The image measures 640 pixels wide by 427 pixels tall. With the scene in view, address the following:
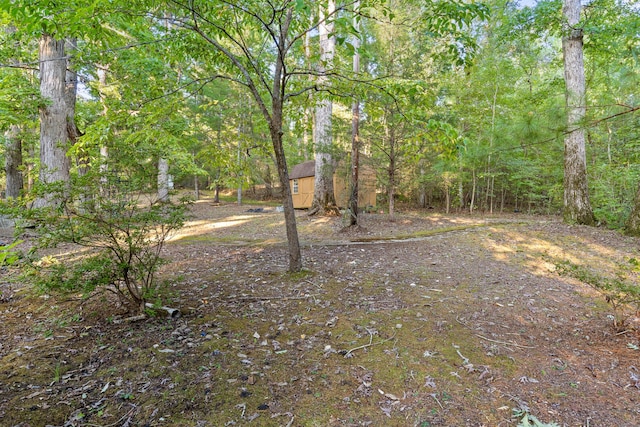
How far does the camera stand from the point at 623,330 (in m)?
2.68

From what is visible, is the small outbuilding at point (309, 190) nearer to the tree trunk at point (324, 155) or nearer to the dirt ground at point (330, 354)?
the tree trunk at point (324, 155)

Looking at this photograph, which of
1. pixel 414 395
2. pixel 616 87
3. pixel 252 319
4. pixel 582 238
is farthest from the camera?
pixel 582 238

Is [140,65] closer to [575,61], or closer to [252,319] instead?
[252,319]

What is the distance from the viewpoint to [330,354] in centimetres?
251

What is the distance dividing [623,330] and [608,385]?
3.17 feet

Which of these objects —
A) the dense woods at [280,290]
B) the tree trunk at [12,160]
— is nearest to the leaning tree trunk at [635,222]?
the dense woods at [280,290]

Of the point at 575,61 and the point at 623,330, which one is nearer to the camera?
the point at 623,330

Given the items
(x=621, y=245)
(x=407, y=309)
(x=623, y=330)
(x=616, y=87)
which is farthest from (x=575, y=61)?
(x=407, y=309)

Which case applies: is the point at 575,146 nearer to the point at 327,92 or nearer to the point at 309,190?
the point at 327,92

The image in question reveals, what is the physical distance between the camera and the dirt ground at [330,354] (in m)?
1.88

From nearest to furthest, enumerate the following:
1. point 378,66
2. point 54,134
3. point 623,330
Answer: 1. point 623,330
2. point 54,134
3. point 378,66

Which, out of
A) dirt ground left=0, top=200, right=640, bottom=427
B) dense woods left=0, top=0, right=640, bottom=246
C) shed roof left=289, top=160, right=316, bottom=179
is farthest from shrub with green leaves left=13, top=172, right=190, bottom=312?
shed roof left=289, top=160, right=316, bottom=179

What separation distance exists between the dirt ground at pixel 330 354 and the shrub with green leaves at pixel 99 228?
0.36 metres

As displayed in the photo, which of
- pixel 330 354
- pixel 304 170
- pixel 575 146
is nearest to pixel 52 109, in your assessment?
pixel 330 354
